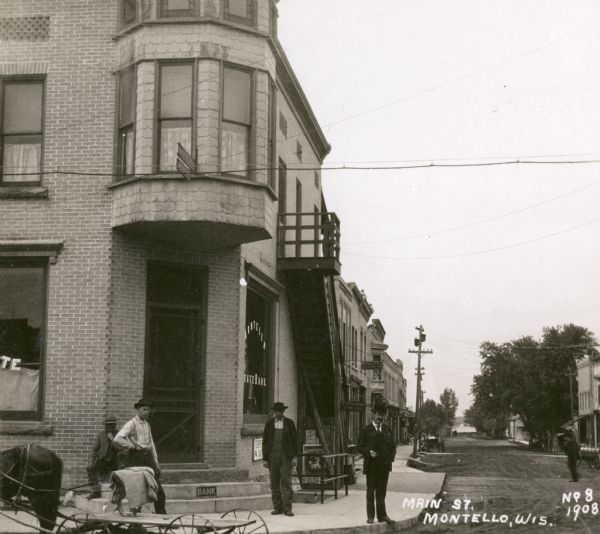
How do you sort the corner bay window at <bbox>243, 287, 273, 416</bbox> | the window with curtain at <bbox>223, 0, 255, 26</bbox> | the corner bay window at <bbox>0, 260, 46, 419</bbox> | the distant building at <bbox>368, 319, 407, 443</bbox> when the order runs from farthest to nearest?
the distant building at <bbox>368, 319, 407, 443</bbox>, the corner bay window at <bbox>243, 287, 273, 416</bbox>, the window with curtain at <bbox>223, 0, 255, 26</bbox>, the corner bay window at <bbox>0, 260, 46, 419</bbox>

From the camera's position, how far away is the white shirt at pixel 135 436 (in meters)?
12.6

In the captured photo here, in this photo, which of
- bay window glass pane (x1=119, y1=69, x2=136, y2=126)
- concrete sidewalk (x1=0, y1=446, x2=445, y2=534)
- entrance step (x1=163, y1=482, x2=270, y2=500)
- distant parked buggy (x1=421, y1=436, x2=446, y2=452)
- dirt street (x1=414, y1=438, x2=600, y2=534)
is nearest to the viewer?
concrete sidewalk (x1=0, y1=446, x2=445, y2=534)

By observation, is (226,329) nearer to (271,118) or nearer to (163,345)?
(163,345)

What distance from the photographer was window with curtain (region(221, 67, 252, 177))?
17.3m

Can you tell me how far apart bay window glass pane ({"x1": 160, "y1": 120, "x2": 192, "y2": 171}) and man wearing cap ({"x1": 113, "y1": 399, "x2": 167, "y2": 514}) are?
5688 mm

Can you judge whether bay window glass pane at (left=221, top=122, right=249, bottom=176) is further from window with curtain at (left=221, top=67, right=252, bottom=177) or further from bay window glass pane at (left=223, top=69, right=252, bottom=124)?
bay window glass pane at (left=223, top=69, right=252, bottom=124)

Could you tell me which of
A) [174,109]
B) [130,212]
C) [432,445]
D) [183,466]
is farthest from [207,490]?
[432,445]

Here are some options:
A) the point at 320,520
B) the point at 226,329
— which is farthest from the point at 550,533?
the point at 226,329

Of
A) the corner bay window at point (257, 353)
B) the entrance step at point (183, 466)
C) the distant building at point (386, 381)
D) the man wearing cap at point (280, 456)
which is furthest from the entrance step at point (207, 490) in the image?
the distant building at point (386, 381)

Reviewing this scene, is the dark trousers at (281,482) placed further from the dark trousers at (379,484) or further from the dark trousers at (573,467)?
the dark trousers at (573,467)

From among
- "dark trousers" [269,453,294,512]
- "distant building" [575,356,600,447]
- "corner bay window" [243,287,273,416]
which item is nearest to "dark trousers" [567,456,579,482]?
"corner bay window" [243,287,273,416]

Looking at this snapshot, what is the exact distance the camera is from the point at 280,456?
1522cm

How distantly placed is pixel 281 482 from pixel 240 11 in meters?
9.07

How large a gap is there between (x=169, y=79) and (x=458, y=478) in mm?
19283
